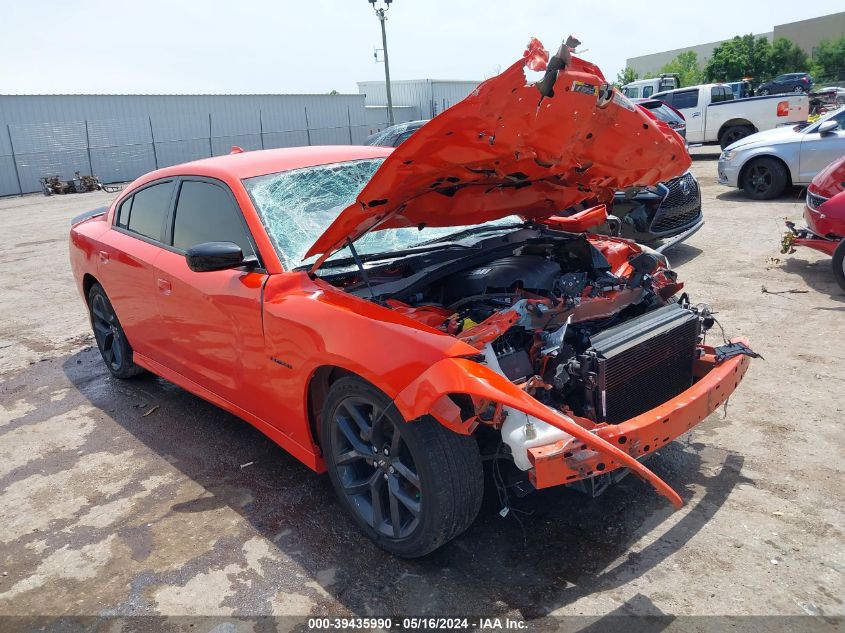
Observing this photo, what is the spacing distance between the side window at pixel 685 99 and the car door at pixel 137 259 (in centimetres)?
1720

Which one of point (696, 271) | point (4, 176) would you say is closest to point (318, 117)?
point (4, 176)

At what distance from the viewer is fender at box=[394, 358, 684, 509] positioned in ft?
8.04

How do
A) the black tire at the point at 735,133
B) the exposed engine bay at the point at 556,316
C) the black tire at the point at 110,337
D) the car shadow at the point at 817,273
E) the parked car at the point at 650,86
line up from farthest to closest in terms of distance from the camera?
the parked car at the point at 650,86, the black tire at the point at 735,133, the car shadow at the point at 817,273, the black tire at the point at 110,337, the exposed engine bay at the point at 556,316

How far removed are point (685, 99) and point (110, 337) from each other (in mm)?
17604

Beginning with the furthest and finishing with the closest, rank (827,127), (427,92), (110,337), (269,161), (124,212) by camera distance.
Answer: (427,92)
(827,127)
(110,337)
(124,212)
(269,161)

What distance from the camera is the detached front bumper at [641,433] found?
2.55m

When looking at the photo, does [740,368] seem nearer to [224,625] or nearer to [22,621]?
[224,625]

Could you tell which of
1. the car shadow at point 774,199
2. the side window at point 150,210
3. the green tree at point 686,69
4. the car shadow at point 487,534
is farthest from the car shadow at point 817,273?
the green tree at point 686,69

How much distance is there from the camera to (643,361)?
314cm

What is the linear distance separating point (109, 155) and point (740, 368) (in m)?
30.8

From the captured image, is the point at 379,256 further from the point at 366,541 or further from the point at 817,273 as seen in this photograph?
the point at 817,273

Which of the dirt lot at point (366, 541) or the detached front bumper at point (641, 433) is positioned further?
the dirt lot at point (366, 541)

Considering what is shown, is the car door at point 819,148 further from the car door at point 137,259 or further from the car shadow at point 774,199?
the car door at point 137,259

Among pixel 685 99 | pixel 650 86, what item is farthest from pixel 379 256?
pixel 650 86
